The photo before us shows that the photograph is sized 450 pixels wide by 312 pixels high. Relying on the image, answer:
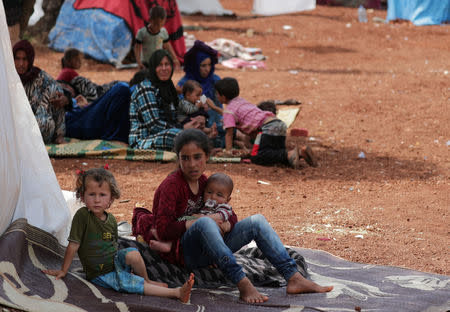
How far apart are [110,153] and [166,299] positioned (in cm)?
407

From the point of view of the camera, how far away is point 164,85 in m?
7.12

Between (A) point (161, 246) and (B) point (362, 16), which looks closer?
(A) point (161, 246)

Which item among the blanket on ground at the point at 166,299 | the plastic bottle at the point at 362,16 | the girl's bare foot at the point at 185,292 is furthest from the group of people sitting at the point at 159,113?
the plastic bottle at the point at 362,16

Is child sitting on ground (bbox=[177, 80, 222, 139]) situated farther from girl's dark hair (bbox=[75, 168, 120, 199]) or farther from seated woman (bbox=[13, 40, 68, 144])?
girl's dark hair (bbox=[75, 168, 120, 199])

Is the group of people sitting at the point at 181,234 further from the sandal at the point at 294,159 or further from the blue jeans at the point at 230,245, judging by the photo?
the sandal at the point at 294,159

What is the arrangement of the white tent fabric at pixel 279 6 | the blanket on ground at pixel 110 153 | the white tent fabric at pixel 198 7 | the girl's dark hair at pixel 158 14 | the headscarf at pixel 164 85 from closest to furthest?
the headscarf at pixel 164 85
the blanket on ground at pixel 110 153
the girl's dark hair at pixel 158 14
the white tent fabric at pixel 198 7
the white tent fabric at pixel 279 6

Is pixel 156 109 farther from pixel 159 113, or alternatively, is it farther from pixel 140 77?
pixel 140 77

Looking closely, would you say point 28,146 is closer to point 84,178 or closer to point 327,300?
point 84,178

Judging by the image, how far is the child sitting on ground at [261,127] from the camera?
6980 mm

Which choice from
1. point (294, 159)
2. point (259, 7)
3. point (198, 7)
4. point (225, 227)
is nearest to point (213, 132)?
point (294, 159)

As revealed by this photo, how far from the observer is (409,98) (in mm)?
10000

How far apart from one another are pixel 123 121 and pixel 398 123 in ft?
11.8

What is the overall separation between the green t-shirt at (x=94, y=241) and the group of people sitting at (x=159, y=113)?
3662 mm

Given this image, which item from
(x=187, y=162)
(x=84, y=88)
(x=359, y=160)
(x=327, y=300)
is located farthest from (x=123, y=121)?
(x=327, y=300)
